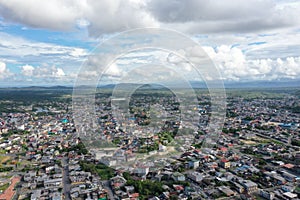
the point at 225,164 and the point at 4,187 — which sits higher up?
the point at 225,164

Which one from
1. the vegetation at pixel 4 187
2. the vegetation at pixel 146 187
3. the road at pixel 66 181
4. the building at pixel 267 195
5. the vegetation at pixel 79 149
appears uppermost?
the vegetation at pixel 146 187

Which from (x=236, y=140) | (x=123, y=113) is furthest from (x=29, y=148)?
(x=236, y=140)

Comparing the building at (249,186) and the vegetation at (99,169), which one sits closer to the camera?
the building at (249,186)

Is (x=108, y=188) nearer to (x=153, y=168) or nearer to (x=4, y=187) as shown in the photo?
(x=153, y=168)

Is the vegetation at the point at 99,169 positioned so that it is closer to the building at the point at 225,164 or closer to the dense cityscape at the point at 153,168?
the dense cityscape at the point at 153,168

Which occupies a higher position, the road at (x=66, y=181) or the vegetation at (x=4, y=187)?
the road at (x=66, y=181)

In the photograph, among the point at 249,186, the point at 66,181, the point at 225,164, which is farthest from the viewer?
the point at 225,164

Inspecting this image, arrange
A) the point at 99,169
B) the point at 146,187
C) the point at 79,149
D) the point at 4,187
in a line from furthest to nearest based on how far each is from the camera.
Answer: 1. the point at 79,149
2. the point at 99,169
3. the point at 4,187
4. the point at 146,187

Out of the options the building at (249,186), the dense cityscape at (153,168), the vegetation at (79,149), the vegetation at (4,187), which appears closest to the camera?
the dense cityscape at (153,168)

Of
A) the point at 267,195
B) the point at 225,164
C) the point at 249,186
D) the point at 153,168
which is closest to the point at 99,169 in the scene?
the point at 153,168

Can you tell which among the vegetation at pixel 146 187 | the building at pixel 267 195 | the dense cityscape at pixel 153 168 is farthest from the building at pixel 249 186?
the vegetation at pixel 146 187

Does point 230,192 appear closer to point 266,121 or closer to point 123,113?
point 123,113
